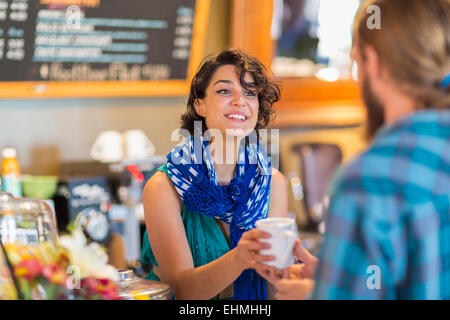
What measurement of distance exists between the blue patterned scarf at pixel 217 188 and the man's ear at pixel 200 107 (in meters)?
0.07

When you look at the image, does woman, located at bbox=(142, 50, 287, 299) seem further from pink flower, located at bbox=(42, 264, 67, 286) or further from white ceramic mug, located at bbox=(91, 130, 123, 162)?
white ceramic mug, located at bbox=(91, 130, 123, 162)

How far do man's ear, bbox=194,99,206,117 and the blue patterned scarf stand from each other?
69 millimetres

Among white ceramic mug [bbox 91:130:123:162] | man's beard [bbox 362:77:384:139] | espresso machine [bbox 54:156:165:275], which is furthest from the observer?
white ceramic mug [bbox 91:130:123:162]

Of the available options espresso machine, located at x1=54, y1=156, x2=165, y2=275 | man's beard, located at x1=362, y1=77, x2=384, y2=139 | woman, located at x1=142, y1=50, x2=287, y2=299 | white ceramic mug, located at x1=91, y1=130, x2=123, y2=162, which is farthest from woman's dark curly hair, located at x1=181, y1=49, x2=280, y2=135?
white ceramic mug, located at x1=91, y1=130, x2=123, y2=162

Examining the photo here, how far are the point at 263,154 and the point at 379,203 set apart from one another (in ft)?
2.53

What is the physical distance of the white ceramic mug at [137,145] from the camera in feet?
8.97

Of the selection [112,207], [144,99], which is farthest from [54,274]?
[144,99]

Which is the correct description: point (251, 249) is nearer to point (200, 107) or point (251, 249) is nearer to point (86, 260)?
point (86, 260)

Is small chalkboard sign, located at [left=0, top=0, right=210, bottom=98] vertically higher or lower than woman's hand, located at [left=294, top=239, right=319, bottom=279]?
higher

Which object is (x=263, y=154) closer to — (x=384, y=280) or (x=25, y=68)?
(x=384, y=280)

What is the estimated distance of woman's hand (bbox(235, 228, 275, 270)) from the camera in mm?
1020

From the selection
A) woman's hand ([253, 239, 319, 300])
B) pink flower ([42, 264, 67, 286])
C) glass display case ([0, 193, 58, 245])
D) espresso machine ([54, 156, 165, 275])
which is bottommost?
espresso machine ([54, 156, 165, 275])

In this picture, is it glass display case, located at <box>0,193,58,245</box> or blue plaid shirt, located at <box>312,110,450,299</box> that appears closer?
blue plaid shirt, located at <box>312,110,450,299</box>

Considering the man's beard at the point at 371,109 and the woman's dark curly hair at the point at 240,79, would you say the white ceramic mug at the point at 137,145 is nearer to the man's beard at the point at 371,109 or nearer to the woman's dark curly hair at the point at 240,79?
the woman's dark curly hair at the point at 240,79
